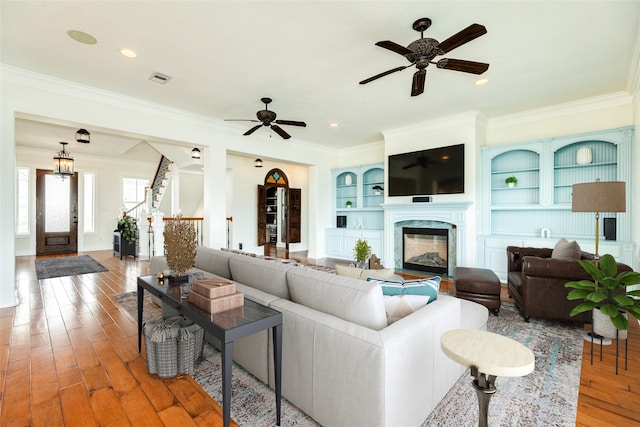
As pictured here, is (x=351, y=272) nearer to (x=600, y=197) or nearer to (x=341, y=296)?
(x=341, y=296)

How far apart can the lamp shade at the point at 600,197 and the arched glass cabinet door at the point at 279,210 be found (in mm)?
6570

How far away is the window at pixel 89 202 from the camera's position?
8516mm

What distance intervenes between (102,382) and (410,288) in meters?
2.23

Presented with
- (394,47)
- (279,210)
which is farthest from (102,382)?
(279,210)

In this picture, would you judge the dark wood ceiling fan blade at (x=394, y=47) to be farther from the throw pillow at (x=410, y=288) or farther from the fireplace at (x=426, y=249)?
the fireplace at (x=426, y=249)

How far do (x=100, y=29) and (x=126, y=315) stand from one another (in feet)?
9.72

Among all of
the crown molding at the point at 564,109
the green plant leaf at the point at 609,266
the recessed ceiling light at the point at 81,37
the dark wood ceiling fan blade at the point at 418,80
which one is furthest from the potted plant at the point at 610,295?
the recessed ceiling light at the point at 81,37

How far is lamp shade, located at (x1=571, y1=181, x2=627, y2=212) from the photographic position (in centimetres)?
281

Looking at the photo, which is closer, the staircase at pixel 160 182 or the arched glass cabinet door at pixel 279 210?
the staircase at pixel 160 182

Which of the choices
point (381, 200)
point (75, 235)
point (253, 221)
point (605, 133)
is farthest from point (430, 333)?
point (75, 235)

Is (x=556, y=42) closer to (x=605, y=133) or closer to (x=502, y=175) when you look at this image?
(x=605, y=133)

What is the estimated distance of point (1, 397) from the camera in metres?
1.90

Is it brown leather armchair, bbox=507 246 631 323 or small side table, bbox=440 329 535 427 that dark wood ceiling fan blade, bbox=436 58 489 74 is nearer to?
brown leather armchair, bbox=507 246 631 323

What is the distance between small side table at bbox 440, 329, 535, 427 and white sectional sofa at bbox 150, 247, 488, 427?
208 millimetres
